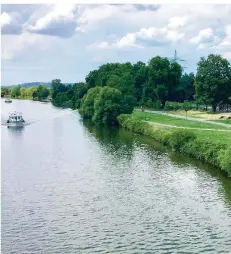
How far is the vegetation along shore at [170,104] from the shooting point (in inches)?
2020

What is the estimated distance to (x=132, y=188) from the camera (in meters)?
36.9

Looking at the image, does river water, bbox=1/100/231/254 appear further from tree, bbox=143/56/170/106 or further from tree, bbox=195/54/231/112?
tree, bbox=143/56/170/106

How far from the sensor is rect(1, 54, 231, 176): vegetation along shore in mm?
51312

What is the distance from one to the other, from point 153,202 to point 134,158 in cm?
1579

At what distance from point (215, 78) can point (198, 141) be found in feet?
114

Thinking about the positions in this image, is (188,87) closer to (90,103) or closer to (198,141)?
(90,103)

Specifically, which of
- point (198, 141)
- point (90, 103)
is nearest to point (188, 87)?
point (90, 103)

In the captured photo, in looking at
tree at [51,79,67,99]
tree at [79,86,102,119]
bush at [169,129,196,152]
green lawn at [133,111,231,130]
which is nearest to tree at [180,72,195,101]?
tree at [79,86,102,119]

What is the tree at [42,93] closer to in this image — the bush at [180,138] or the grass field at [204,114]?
the grass field at [204,114]

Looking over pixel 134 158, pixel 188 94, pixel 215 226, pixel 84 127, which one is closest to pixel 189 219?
pixel 215 226

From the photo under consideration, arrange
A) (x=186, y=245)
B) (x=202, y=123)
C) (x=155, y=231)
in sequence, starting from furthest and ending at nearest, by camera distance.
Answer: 1. (x=202, y=123)
2. (x=155, y=231)
3. (x=186, y=245)

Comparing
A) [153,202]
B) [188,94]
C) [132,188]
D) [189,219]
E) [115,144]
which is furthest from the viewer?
[188,94]

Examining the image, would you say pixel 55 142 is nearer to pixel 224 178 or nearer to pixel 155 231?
pixel 224 178

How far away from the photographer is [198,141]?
4903 cm
